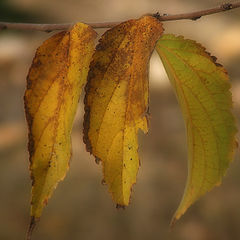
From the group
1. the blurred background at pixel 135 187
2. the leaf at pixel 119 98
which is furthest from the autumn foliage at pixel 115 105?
the blurred background at pixel 135 187

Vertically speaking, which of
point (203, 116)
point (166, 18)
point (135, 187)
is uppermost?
point (166, 18)

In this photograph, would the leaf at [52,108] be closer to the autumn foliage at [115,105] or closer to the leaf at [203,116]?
the autumn foliage at [115,105]

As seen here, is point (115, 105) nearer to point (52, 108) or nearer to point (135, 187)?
point (52, 108)

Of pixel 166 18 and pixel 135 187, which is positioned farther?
pixel 135 187

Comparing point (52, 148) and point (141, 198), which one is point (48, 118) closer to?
point (52, 148)

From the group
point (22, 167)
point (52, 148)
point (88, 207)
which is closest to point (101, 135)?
point (52, 148)

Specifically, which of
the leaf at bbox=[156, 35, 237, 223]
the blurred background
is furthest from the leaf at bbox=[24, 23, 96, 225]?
the blurred background

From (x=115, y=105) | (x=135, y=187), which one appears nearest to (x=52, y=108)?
(x=115, y=105)
